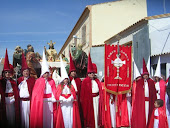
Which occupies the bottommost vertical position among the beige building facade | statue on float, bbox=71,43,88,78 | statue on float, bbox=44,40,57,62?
statue on float, bbox=71,43,88,78

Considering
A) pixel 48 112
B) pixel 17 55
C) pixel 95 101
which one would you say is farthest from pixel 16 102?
pixel 17 55

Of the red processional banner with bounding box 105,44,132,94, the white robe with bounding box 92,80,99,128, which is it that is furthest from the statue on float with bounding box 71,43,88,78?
the white robe with bounding box 92,80,99,128

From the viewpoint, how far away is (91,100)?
655 cm

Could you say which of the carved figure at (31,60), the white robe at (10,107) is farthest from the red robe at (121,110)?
the carved figure at (31,60)

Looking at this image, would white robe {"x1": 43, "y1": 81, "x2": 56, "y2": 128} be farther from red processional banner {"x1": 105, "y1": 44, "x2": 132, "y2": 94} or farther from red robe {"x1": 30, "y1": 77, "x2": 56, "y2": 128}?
red processional banner {"x1": 105, "y1": 44, "x2": 132, "y2": 94}

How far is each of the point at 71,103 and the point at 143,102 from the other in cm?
207

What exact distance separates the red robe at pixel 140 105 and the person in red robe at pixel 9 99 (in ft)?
10.6

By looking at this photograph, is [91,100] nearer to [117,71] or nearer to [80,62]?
[117,71]

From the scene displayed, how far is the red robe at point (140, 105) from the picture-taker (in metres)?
6.36

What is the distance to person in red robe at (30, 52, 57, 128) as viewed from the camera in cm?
593

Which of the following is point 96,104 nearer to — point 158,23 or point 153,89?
point 153,89

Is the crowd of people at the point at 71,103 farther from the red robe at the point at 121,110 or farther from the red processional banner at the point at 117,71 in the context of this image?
the red processional banner at the point at 117,71

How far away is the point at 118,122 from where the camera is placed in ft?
23.0

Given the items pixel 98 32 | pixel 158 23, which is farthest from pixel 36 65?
pixel 98 32
